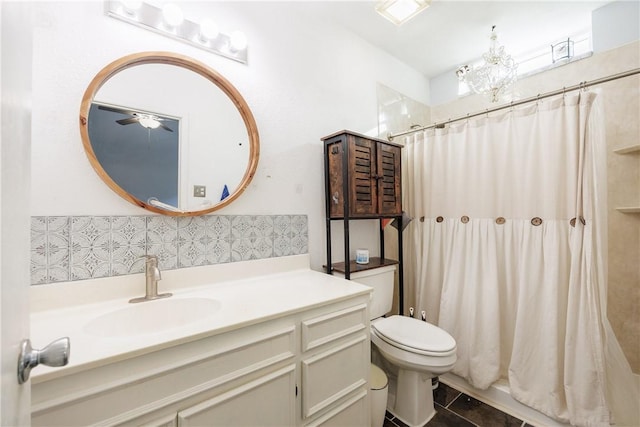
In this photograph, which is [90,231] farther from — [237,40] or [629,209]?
[629,209]

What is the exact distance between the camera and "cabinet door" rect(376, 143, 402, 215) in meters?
1.84

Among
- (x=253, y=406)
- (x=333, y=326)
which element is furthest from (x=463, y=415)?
(x=253, y=406)

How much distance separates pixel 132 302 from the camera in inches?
43.9

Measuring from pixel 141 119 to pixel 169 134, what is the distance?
0.40 feet

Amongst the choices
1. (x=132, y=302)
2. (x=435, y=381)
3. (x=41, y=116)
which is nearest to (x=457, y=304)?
(x=435, y=381)

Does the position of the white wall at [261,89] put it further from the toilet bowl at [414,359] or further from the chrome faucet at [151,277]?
the toilet bowl at [414,359]

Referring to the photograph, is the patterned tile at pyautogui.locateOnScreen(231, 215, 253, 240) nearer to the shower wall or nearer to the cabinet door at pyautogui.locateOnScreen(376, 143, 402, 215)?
the cabinet door at pyautogui.locateOnScreen(376, 143, 402, 215)

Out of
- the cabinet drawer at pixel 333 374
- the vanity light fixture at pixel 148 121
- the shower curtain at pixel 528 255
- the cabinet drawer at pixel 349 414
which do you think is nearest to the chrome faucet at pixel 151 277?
the vanity light fixture at pixel 148 121

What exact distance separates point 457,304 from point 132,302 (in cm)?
188

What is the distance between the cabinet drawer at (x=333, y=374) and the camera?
1.08 m

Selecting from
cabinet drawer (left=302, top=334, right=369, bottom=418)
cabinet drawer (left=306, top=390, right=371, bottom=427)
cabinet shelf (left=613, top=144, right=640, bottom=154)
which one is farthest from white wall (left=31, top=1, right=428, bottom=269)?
cabinet shelf (left=613, top=144, right=640, bottom=154)

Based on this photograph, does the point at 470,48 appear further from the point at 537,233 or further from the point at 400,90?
the point at 537,233

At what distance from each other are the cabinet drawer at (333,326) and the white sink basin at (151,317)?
0.39m

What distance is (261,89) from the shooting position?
62.4 inches
